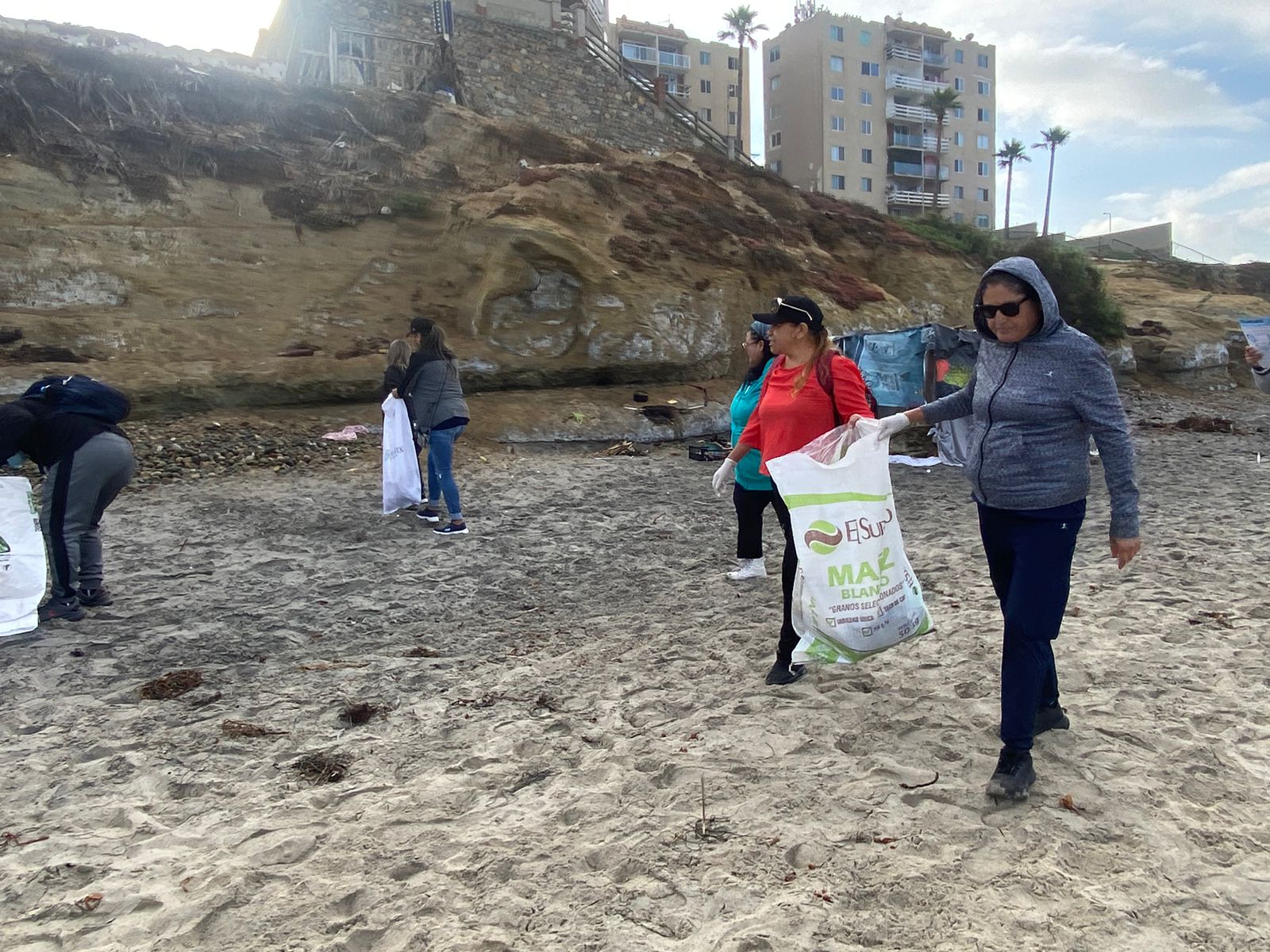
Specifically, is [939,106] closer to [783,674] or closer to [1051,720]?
[783,674]

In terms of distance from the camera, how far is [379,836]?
276cm

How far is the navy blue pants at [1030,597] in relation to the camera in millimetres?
2771

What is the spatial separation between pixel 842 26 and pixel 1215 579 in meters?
56.3

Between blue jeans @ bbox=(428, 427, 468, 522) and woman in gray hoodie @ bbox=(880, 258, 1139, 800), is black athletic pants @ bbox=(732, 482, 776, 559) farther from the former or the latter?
blue jeans @ bbox=(428, 427, 468, 522)

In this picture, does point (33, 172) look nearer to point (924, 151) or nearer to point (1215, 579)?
point (1215, 579)

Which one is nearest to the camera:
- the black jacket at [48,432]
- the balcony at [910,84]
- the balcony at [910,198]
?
the black jacket at [48,432]

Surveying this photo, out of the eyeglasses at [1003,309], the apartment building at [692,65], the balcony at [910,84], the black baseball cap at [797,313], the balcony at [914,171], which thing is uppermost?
the apartment building at [692,65]

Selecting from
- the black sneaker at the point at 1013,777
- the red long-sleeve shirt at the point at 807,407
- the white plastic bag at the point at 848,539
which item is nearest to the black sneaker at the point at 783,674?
the white plastic bag at the point at 848,539

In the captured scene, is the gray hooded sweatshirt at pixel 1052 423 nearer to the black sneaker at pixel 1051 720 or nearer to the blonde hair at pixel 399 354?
the black sneaker at pixel 1051 720

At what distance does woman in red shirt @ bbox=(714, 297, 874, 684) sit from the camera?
3693 mm

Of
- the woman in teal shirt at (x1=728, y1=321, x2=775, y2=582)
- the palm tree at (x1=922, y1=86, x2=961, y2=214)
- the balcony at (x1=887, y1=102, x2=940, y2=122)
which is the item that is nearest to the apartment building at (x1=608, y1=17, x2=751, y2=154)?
the balcony at (x1=887, y1=102, x2=940, y2=122)

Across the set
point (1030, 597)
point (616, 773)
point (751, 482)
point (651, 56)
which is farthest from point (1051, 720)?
point (651, 56)

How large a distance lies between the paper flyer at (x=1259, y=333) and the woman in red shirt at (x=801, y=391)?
4.53 metres

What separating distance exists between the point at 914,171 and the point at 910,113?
143 inches
